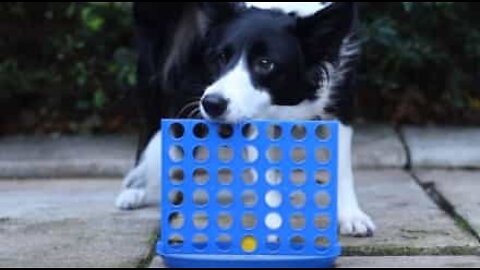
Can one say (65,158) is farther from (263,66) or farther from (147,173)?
(263,66)

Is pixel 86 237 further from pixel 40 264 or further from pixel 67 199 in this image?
pixel 67 199

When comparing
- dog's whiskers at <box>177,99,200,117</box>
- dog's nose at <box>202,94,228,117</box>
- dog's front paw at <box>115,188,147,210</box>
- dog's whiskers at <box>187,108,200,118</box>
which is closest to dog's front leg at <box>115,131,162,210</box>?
dog's front paw at <box>115,188,147,210</box>

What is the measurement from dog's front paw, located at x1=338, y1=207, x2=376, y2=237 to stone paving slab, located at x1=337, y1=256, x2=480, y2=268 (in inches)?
12.7

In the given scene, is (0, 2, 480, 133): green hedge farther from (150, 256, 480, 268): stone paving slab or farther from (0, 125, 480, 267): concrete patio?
(150, 256, 480, 268): stone paving slab

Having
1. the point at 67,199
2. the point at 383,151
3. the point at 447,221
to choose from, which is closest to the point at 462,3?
the point at 383,151

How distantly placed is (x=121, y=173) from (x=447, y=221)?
194 centimetres

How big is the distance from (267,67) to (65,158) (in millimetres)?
2094

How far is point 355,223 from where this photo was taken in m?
3.60

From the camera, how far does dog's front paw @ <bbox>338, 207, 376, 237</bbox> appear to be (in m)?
3.56

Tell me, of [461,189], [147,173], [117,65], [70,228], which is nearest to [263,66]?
[70,228]

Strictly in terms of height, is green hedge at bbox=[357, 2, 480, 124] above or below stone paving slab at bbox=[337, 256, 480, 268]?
above

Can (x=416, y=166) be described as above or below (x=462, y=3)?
below

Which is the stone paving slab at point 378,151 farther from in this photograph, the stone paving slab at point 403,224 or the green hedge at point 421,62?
the green hedge at point 421,62

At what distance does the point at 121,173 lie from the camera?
504 cm
